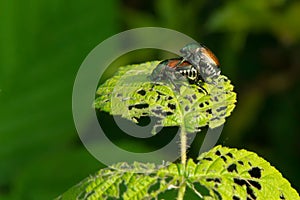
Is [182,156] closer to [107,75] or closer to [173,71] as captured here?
[173,71]

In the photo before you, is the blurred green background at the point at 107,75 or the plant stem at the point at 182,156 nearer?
the plant stem at the point at 182,156

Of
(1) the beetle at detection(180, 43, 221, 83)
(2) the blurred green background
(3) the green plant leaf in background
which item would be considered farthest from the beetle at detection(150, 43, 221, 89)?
(3) the green plant leaf in background

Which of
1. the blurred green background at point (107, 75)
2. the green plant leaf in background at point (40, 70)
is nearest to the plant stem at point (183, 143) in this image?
the blurred green background at point (107, 75)

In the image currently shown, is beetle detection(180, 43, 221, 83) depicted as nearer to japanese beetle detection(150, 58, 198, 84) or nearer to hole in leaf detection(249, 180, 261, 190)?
japanese beetle detection(150, 58, 198, 84)

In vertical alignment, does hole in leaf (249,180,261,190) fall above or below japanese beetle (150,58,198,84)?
below

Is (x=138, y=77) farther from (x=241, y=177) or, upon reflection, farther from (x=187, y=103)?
(x=241, y=177)

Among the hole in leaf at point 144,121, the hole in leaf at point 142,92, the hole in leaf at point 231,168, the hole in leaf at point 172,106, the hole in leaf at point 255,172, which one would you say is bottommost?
the hole in leaf at point 255,172

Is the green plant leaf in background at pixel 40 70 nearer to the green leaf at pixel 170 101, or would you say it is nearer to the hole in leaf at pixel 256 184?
the green leaf at pixel 170 101

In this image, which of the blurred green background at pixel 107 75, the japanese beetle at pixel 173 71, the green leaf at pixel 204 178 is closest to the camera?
the green leaf at pixel 204 178
